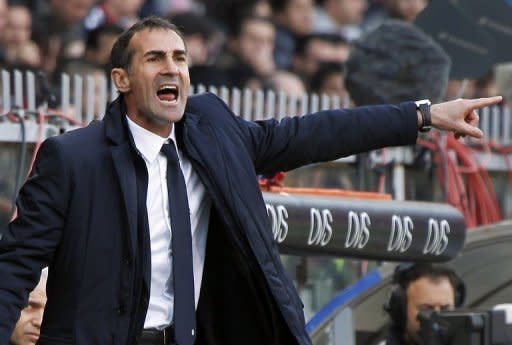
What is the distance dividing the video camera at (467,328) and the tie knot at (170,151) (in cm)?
107

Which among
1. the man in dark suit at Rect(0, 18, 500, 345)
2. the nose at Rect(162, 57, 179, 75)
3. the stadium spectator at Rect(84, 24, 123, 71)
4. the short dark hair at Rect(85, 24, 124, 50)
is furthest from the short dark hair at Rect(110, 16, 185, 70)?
the short dark hair at Rect(85, 24, 124, 50)

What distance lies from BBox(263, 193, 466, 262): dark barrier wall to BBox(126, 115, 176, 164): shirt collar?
1.24 meters

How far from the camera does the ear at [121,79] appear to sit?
15.7ft

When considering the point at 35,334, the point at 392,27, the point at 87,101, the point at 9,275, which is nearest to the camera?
the point at 9,275

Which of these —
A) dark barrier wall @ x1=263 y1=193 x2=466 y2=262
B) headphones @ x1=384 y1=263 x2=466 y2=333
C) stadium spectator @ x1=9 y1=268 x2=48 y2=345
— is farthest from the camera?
headphones @ x1=384 y1=263 x2=466 y2=333

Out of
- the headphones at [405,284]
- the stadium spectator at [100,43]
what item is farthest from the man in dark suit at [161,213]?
the stadium spectator at [100,43]

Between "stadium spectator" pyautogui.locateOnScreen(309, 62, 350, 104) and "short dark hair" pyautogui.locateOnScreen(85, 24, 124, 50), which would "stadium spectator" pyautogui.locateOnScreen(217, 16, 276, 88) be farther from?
"short dark hair" pyautogui.locateOnScreen(85, 24, 124, 50)

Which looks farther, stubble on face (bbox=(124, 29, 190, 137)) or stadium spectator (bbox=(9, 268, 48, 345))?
stadium spectator (bbox=(9, 268, 48, 345))

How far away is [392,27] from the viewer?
726 cm

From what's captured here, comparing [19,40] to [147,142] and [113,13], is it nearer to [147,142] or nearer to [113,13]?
[113,13]

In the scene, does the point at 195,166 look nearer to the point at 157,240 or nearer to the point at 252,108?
the point at 157,240

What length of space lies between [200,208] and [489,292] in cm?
238

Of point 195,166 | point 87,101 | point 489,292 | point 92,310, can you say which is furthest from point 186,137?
point 489,292

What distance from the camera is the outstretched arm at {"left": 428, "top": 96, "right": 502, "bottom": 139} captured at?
4.88m
